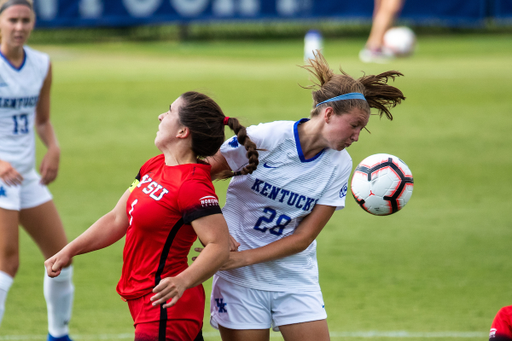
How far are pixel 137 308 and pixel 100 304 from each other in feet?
9.47

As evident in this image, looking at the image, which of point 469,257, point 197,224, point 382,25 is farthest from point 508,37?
point 197,224

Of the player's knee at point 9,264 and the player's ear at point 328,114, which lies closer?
the player's ear at point 328,114

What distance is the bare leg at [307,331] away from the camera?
3.80m

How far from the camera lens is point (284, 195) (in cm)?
374

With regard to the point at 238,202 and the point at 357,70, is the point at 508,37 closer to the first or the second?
the point at 357,70

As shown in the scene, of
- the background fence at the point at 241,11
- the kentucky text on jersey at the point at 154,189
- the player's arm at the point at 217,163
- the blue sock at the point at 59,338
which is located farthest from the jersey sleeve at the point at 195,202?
the background fence at the point at 241,11

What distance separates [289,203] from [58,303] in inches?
83.2

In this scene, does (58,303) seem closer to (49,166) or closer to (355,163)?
(49,166)

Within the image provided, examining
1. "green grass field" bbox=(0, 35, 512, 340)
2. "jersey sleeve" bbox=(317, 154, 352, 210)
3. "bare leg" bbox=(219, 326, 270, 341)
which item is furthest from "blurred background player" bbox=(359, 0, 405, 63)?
"bare leg" bbox=(219, 326, 270, 341)

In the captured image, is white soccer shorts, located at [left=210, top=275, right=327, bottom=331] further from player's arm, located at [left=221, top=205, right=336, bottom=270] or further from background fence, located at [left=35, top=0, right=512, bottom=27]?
background fence, located at [left=35, top=0, right=512, bottom=27]

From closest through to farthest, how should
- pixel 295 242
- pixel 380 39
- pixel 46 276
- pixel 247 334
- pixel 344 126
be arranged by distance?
1. pixel 344 126
2. pixel 295 242
3. pixel 247 334
4. pixel 46 276
5. pixel 380 39

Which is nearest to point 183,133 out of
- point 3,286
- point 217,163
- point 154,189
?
point 154,189

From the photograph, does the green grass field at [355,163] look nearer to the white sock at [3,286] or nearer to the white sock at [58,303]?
the white sock at [58,303]

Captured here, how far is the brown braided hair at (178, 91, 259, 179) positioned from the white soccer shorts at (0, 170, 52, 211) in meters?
1.90
